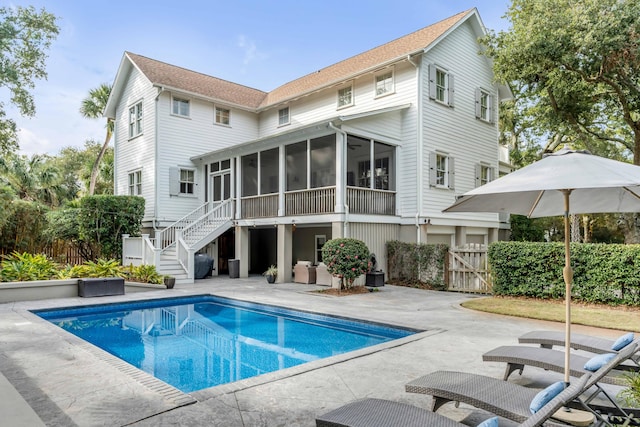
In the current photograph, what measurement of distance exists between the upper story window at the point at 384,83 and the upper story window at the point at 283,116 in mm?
5218

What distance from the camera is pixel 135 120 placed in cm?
1992

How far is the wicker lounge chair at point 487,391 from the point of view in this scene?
9.86ft

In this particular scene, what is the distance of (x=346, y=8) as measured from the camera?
17969 millimetres

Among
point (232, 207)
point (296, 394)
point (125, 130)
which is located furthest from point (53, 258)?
point (296, 394)

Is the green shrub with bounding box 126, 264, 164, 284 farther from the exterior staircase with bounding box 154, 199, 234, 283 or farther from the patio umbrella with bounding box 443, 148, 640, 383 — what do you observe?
the patio umbrella with bounding box 443, 148, 640, 383

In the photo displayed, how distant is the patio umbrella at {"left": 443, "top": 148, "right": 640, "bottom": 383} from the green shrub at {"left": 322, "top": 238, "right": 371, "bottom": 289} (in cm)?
693

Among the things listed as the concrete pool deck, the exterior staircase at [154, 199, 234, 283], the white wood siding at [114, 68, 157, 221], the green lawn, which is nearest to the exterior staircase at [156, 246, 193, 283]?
the exterior staircase at [154, 199, 234, 283]

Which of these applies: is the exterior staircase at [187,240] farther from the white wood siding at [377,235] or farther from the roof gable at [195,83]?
the white wood siding at [377,235]

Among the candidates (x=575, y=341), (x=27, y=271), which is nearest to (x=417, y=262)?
(x=575, y=341)

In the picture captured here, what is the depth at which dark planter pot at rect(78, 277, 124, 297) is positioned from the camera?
1108 cm

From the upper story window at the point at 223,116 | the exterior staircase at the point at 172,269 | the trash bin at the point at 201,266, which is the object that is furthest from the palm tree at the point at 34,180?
the trash bin at the point at 201,266

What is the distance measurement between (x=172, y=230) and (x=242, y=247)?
10.5 feet

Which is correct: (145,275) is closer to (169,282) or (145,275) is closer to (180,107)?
(169,282)

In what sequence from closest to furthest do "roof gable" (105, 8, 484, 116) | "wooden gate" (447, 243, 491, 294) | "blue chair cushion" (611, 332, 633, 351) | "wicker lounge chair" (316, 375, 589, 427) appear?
"wicker lounge chair" (316, 375, 589, 427) → "blue chair cushion" (611, 332, 633, 351) → "wooden gate" (447, 243, 491, 294) → "roof gable" (105, 8, 484, 116)
